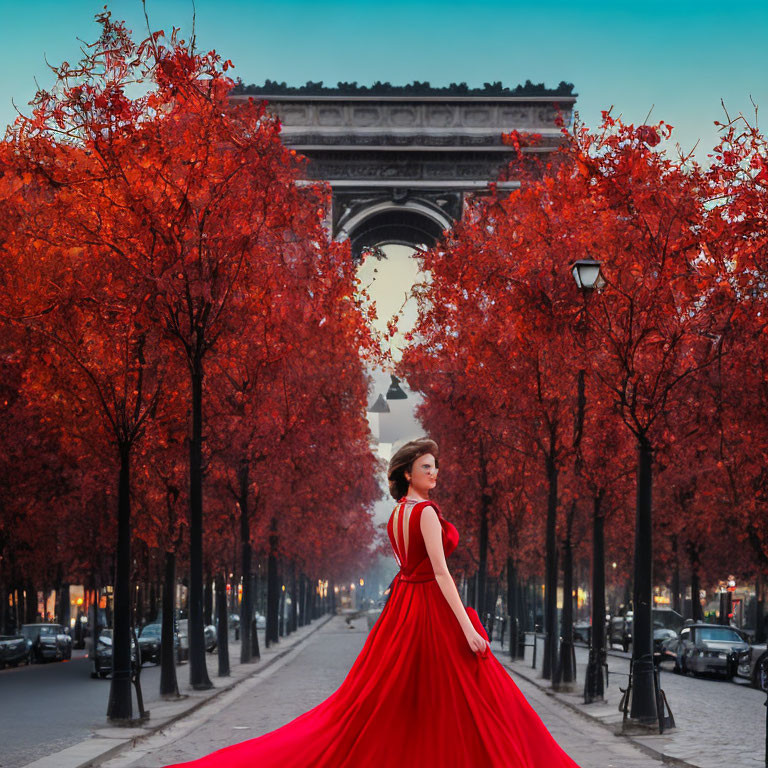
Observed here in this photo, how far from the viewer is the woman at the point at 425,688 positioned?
7.46 metres

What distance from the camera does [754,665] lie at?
35.5m

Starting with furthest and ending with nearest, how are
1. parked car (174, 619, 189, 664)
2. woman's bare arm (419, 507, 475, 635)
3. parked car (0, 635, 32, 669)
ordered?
parked car (174, 619, 189, 664) < parked car (0, 635, 32, 669) < woman's bare arm (419, 507, 475, 635)

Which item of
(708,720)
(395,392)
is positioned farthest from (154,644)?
(395,392)

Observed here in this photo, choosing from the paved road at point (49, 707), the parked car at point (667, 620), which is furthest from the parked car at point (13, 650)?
the parked car at point (667, 620)

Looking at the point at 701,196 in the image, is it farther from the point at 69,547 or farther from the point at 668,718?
the point at 69,547

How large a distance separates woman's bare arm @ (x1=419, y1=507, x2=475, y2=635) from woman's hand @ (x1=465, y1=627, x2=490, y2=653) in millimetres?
20

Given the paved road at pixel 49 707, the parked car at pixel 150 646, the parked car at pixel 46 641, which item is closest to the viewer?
the paved road at pixel 49 707

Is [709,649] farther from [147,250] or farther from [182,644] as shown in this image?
[147,250]

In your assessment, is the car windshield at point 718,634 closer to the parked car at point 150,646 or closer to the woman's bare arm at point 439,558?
the parked car at point 150,646

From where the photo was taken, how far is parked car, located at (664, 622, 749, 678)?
39031 millimetres

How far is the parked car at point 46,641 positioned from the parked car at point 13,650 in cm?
280

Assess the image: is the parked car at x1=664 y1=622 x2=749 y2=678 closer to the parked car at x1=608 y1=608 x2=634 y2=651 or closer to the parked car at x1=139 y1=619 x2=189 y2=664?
the parked car at x1=608 y1=608 x2=634 y2=651

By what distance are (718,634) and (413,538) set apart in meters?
35.6

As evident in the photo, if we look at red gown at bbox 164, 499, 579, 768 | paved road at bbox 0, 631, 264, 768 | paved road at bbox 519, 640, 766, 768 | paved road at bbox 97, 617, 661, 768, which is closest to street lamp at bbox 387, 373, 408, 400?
paved road at bbox 0, 631, 264, 768
